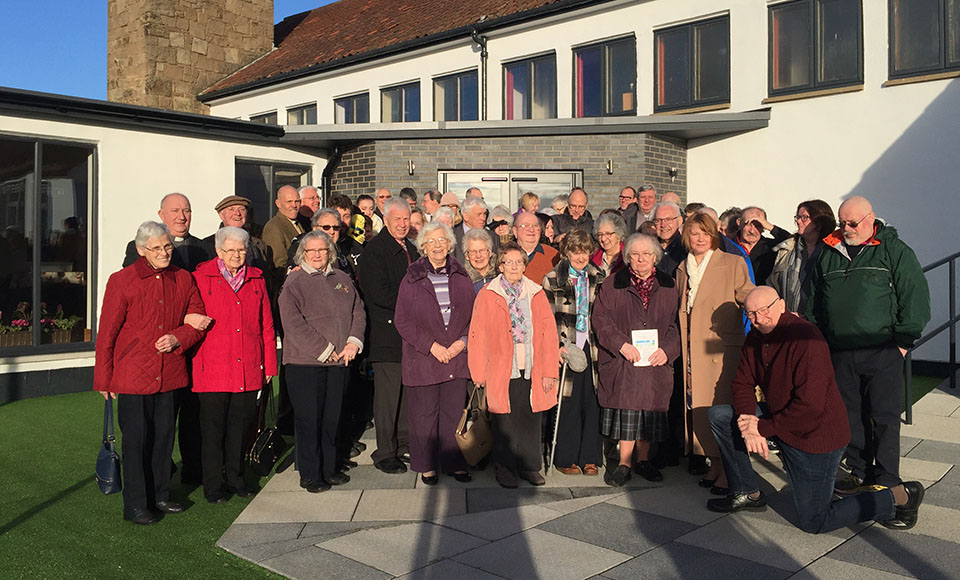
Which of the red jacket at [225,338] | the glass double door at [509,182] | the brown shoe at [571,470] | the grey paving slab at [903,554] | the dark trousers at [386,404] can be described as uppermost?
the glass double door at [509,182]

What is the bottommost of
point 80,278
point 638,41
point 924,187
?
point 80,278

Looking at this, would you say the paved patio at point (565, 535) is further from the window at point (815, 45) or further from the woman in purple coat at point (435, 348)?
the window at point (815, 45)

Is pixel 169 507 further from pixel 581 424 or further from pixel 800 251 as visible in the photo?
pixel 800 251

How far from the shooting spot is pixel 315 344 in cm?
568

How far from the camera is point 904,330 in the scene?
5.01 m

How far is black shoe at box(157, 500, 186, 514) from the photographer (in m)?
5.21

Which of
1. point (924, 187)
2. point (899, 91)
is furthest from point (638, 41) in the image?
point (924, 187)

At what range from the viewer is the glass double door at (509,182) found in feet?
42.5

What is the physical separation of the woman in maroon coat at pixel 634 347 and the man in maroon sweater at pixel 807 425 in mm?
1076

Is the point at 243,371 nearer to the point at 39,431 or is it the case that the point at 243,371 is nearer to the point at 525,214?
the point at 525,214

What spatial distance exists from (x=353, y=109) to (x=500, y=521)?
1689 centimetres

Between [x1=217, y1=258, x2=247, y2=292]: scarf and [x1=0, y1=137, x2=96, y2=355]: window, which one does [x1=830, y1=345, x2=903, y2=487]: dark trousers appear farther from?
[x1=0, y1=137, x2=96, y2=355]: window

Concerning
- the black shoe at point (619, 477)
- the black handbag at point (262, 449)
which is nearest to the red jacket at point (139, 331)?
the black handbag at point (262, 449)

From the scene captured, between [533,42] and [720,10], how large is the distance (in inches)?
168
